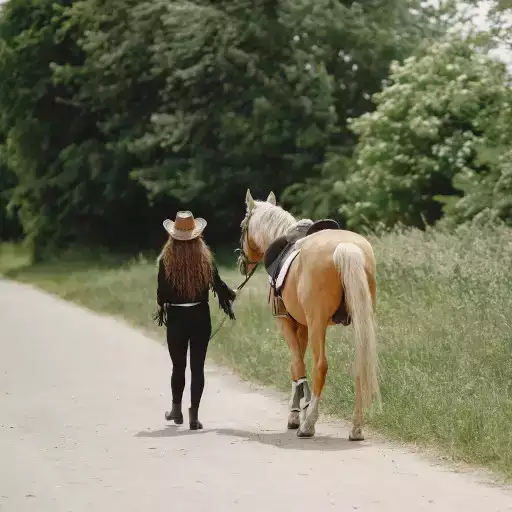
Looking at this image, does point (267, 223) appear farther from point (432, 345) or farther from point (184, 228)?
point (432, 345)

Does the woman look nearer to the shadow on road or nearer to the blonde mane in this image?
the shadow on road

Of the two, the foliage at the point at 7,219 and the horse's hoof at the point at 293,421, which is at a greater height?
the horse's hoof at the point at 293,421

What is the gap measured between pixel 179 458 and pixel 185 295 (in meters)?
2.06

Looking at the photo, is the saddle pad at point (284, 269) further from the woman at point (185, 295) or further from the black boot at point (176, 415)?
the black boot at point (176, 415)

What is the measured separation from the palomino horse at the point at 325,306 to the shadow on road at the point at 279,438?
0.12 m

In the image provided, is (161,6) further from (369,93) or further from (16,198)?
(16,198)

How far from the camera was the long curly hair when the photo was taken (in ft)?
33.2

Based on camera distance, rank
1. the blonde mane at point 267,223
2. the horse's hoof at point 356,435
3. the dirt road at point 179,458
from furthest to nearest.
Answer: the blonde mane at point 267,223 → the horse's hoof at point 356,435 → the dirt road at point 179,458

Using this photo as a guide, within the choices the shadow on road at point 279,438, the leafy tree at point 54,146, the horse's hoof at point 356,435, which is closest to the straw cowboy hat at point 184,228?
the shadow on road at point 279,438

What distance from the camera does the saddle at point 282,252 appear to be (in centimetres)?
996

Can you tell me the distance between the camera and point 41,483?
7.62 metres

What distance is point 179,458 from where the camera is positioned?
8.42m

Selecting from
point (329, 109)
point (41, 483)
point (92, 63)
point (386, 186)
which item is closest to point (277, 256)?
point (41, 483)

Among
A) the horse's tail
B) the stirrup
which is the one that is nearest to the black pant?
the stirrup
